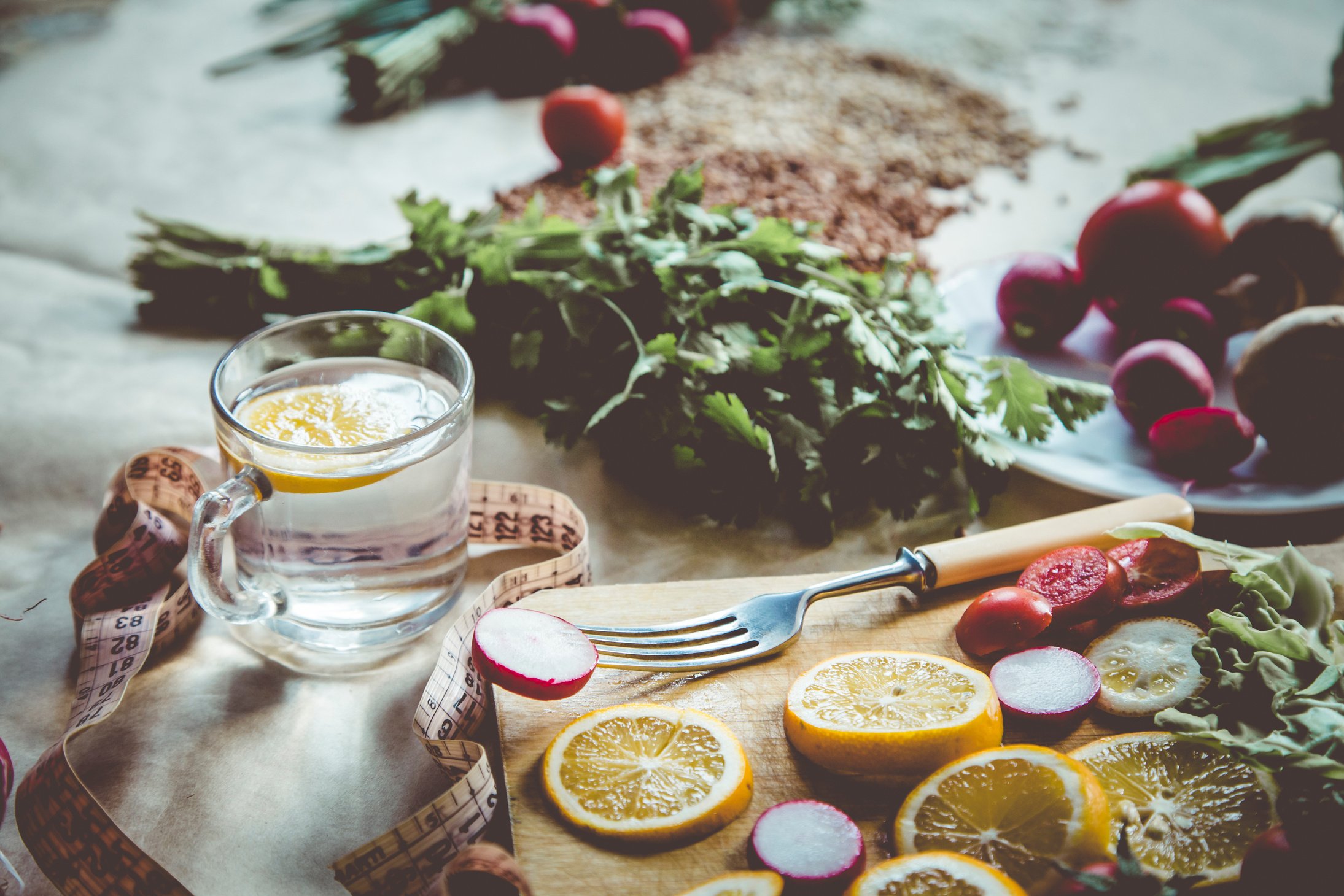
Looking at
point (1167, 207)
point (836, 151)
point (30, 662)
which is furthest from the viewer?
point (836, 151)

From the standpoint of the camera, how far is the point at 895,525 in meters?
1.72

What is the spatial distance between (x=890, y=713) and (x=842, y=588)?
26 cm

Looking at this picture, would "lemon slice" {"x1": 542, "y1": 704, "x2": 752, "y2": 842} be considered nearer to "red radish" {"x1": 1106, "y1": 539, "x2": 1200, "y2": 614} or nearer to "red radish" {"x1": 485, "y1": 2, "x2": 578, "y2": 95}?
"red radish" {"x1": 1106, "y1": 539, "x2": 1200, "y2": 614}

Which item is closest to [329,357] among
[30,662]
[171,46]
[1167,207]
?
[30,662]

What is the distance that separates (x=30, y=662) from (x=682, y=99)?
2.31 m

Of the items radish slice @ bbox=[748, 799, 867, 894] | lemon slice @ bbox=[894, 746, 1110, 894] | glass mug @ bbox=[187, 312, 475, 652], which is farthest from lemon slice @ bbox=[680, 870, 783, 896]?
glass mug @ bbox=[187, 312, 475, 652]

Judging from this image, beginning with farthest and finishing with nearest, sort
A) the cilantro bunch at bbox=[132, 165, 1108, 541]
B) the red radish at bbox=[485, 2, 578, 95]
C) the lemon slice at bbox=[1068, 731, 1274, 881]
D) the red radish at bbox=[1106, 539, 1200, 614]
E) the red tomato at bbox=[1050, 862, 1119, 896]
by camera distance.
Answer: the red radish at bbox=[485, 2, 578, 95]
the cilantro bunch at bbox=[132, 165, 1108, 541]
the red radish at bbox=[1106, 539, 1200, 614]
the lemon slice at bbox=[1068, 731, 1274, 881]
the red tomato at bbox=[1050, 862, 1119, 896]

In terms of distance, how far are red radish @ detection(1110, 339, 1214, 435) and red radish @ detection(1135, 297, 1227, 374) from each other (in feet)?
0.49

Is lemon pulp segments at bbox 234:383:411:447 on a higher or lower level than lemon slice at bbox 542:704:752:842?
higher

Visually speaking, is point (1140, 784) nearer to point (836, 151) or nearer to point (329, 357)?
point (329, 357)

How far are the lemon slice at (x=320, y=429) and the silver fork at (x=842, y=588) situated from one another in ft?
1.18

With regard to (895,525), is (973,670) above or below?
above

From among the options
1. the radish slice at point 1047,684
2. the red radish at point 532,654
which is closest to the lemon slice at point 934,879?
the radish slice at point 1047,684

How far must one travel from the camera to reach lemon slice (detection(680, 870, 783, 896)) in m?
0.98
